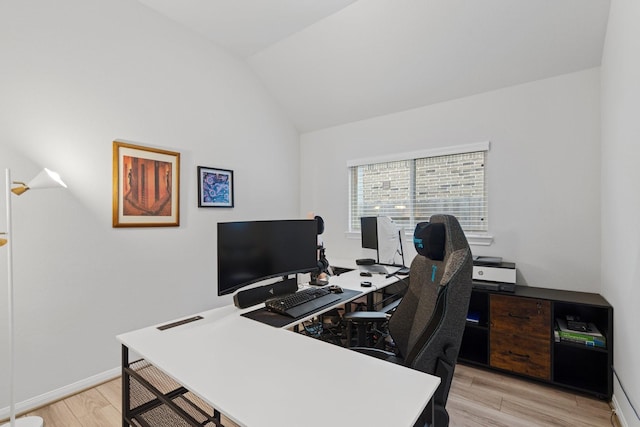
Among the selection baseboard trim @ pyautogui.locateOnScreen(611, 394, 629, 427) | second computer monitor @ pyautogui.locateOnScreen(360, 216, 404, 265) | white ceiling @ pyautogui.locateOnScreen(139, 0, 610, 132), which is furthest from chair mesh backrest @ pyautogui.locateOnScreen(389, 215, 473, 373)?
white ceiling @ pyautogui.locateOnScreen(139, 0, 610, 132)

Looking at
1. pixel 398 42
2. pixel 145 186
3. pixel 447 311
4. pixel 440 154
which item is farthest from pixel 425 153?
pixel 145 186

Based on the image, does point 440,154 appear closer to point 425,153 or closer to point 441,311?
point 425,153

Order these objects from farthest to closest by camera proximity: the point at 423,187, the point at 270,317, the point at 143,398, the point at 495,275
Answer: the point at 423,187 < the point at 495,275 < the point at 270,317 < the point at 143,398

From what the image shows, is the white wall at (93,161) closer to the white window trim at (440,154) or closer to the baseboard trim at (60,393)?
the baseboard trim at (60,393)

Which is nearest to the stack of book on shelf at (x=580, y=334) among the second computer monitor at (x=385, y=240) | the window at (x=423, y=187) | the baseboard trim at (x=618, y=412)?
the baseboard trim at (x=618, y=412)

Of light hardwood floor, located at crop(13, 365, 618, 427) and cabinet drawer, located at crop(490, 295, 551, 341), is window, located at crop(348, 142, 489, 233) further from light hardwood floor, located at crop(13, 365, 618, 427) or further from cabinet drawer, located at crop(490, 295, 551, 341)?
light hardwood floor, located at crop(13, 365, 618, 427)

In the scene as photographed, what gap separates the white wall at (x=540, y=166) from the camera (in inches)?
96.1

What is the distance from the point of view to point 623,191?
1732mm

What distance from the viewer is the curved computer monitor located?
1.58 m

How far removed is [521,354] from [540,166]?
162cm

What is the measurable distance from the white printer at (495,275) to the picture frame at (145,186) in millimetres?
2868

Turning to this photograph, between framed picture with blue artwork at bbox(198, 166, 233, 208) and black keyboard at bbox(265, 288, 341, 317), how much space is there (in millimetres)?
1764

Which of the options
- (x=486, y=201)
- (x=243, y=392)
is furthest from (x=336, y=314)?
(x=243, y=392)

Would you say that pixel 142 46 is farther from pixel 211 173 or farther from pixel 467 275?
pixel 467 275
